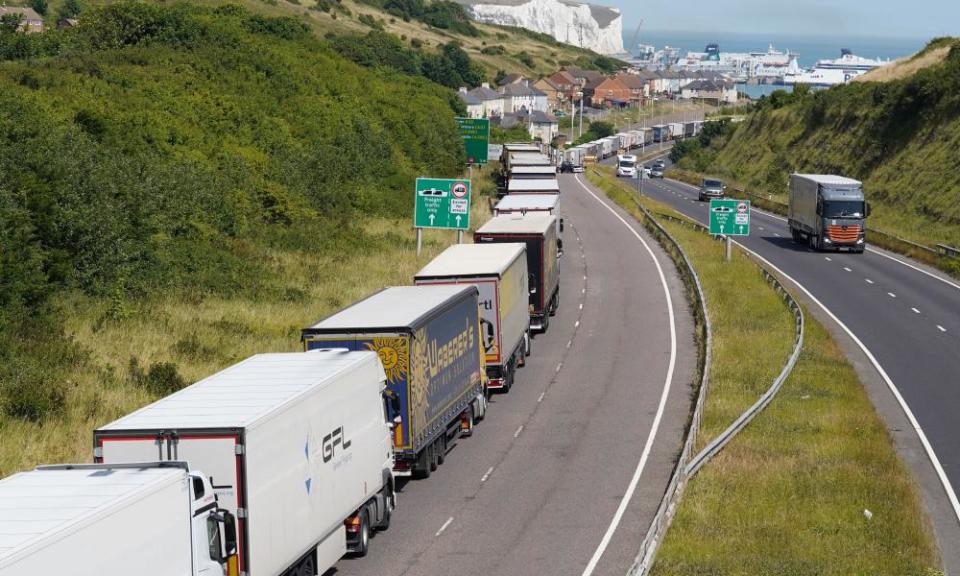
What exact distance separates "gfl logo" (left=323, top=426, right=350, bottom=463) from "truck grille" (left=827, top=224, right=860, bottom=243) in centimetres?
5197

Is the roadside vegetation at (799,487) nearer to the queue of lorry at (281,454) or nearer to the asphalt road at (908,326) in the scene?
the asphalt road at (908,326)

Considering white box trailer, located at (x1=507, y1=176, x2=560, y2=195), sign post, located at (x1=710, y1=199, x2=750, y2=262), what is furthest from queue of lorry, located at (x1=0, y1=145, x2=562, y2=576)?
white box trailer, located at (x1=507, y1=176, x2=560, y2=195)

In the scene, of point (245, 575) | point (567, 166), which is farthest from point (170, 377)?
point (567, 166)

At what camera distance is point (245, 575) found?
17609 millimetres

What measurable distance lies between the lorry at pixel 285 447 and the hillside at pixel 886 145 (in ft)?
190

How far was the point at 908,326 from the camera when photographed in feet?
157

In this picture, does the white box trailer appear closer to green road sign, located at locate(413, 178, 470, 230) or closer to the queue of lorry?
green road sign, located at locate(413, 178, 470, 230)

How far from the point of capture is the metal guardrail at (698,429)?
20.8m

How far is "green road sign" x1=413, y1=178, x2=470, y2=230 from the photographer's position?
5381 cm

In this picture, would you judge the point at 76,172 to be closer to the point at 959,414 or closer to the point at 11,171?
the point at 11,171

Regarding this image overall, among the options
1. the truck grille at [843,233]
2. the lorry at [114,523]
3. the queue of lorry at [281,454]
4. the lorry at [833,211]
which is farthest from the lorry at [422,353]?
the truck grille at [843,233]

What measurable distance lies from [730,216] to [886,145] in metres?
46.2

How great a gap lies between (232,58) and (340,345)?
221ft

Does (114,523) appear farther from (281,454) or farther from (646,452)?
(646,452)
